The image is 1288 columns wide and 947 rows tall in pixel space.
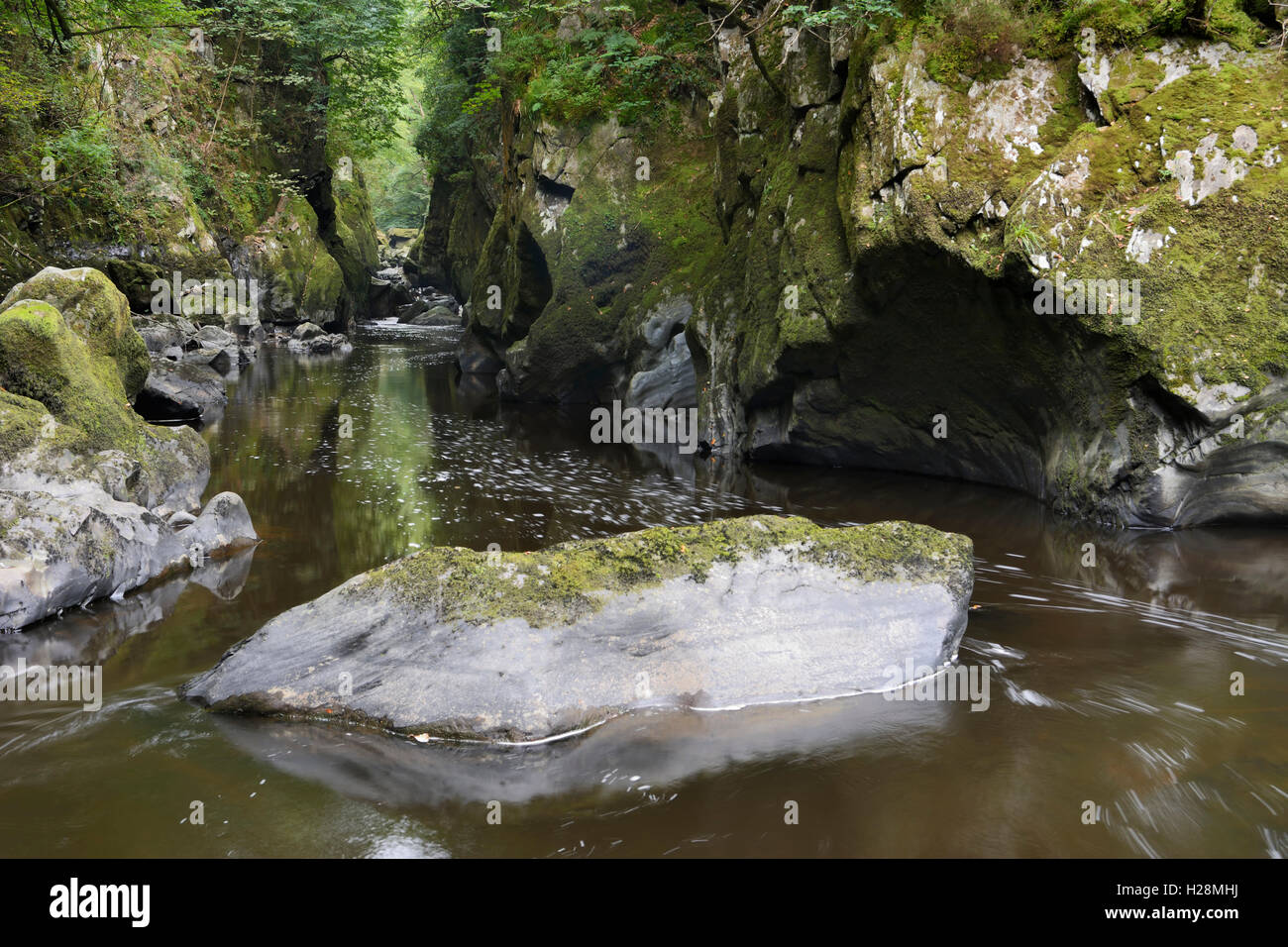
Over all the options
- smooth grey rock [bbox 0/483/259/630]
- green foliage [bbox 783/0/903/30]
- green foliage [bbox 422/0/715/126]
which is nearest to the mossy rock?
smooth grey rock [bbox 0/483/259/630]

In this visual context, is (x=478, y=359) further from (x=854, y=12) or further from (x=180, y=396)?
(x=854, y=12)

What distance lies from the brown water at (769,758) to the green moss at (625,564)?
776 millimetres

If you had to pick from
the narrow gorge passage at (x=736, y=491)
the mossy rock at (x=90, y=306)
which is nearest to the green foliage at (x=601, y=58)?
the narrow gorge passage at (x=736, y=491)

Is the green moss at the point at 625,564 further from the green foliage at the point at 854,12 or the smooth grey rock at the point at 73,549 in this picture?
the green foliage at the point at 854,12

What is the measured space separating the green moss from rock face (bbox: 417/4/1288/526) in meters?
4.22

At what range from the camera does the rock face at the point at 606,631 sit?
4707 millimetres

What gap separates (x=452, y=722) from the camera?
14.9 ft

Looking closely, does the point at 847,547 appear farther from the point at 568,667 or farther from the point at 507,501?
the point at 507,501
